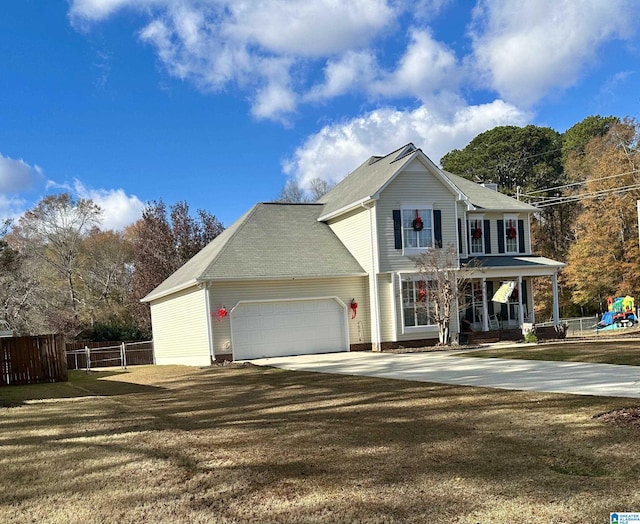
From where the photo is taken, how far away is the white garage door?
65.9ft

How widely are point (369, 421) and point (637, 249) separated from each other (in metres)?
34.1

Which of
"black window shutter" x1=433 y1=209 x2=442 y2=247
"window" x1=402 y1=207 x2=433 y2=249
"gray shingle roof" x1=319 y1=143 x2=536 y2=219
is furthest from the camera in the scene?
"black window shutter" x1=433 y1=209 x2=442 y2=247

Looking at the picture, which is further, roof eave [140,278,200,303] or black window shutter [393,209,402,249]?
black window shutter [393,209,402,249]

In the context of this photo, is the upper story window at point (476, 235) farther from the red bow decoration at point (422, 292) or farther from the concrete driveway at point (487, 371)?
the concrete driveway at point (487, 371)

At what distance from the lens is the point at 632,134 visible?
38188 millimetres

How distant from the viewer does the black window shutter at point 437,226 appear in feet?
73.5

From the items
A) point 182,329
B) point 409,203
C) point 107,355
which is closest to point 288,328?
point 182,329

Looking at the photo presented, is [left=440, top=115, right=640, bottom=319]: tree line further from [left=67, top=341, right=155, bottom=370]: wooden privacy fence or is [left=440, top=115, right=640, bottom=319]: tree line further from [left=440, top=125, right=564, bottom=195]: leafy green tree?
[left=67, top=341, right=155, bottom=370]: wooden privacy fence

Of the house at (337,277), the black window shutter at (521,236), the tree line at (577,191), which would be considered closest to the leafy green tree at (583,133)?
the tree line at (577,191)

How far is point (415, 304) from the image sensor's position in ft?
71.9

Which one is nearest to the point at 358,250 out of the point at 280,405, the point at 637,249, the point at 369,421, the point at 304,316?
the point at 304,316

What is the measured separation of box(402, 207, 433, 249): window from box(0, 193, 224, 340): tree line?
17961 mm

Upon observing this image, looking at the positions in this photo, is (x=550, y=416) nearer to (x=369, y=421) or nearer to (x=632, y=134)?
Result: (x=369, y=421)

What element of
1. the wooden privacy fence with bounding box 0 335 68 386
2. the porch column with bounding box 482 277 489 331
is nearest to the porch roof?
the porch column with bounding box 482 277 489 331
